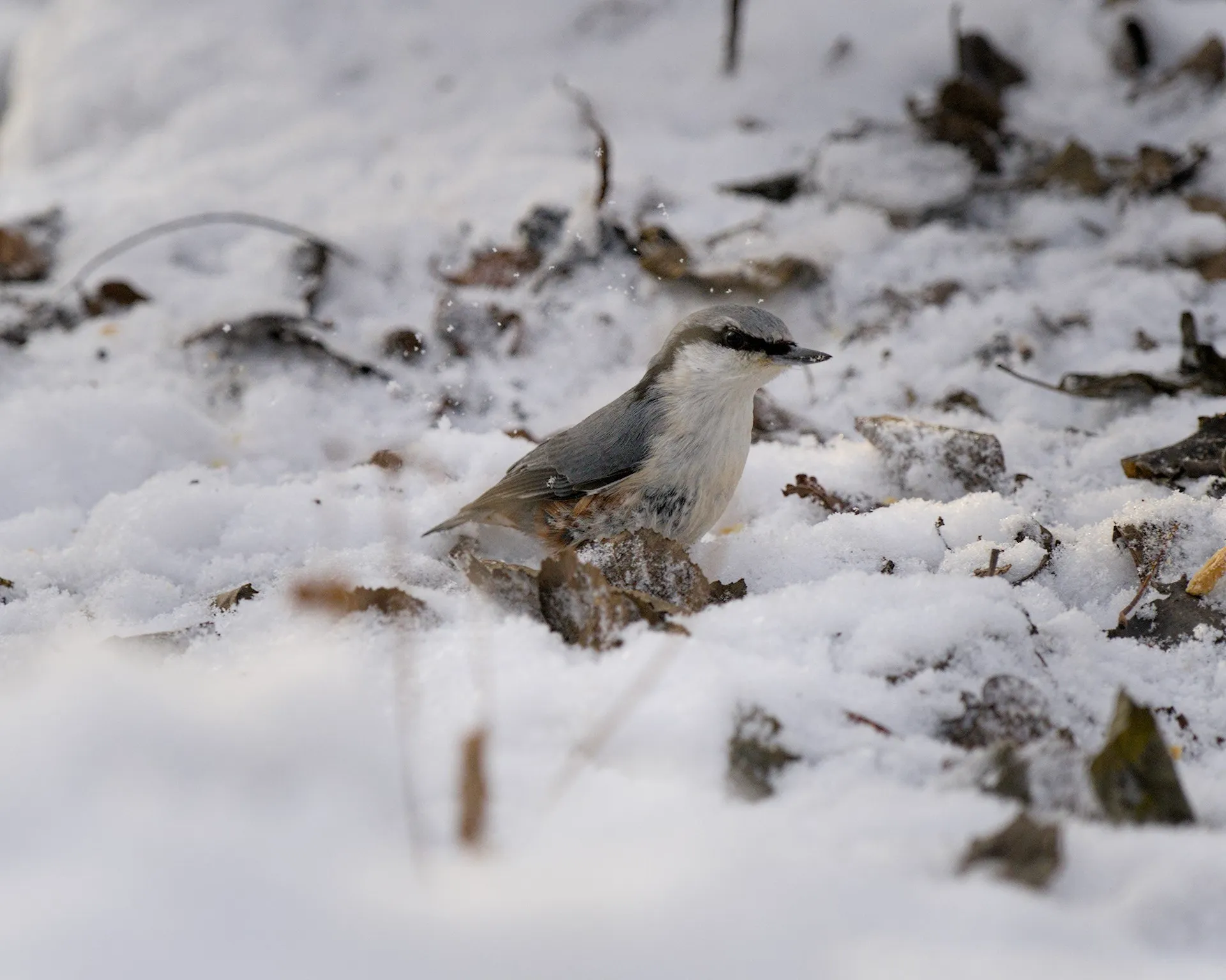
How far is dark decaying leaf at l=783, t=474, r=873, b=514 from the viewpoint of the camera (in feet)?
7.39

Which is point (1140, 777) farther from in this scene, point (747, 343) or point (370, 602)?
point (747, 343)

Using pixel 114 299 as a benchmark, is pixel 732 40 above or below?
above

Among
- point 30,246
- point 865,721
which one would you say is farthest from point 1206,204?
point 30,246

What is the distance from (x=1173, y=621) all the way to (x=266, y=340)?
234cm

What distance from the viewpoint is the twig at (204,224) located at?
3330mm

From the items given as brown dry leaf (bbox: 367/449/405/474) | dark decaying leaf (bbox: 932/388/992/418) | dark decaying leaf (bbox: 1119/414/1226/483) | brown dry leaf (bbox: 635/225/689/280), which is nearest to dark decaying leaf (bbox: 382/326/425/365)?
brown dry leaf (bbox: 367/449/405/474)

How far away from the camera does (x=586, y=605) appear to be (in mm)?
1560

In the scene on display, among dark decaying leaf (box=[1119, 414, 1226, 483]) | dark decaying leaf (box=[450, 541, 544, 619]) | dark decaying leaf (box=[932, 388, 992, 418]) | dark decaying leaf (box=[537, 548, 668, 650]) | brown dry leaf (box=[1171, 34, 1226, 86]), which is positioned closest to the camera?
dark decaying leaf (box=[537, 548, 668, 650])

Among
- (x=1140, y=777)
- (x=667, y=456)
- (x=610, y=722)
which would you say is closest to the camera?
(x=1140, y=777)

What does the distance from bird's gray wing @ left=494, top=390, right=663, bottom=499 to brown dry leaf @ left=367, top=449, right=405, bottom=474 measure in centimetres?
34

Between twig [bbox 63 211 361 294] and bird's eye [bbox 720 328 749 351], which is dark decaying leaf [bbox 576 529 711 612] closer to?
bird's eye [bbox 720 328 749 351]

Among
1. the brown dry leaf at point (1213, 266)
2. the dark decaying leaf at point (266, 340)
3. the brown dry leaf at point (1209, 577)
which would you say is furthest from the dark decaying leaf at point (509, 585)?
the brown dry leaf at point (1213, 266)

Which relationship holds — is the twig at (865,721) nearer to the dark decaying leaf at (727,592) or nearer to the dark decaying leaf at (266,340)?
the dark decaying leaf at (727,592)

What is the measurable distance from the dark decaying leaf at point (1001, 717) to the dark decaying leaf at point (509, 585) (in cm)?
58
